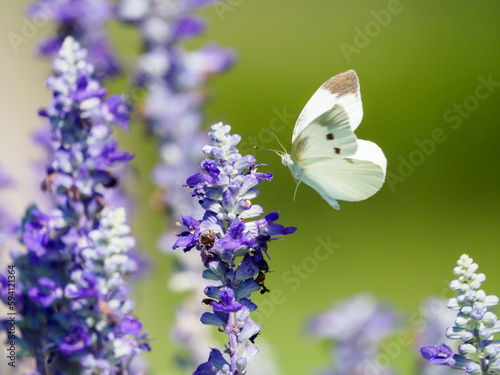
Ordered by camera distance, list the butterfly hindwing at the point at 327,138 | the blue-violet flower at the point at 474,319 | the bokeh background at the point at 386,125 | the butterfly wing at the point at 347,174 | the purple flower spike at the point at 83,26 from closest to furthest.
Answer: the blue-violet flower at the point at 474,319
the butterfly hindwing at the point at 327,138
the butterfly wing at the point at 347,174
the purple flower spike at the point at 83,26
the bokeh background at the point at 386,125

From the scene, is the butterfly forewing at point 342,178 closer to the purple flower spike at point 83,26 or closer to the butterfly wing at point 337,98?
the butterfly wing at point 337,98

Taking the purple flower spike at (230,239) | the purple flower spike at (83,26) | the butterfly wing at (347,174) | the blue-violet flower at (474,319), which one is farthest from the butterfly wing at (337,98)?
the purple flower spike at (83,26)

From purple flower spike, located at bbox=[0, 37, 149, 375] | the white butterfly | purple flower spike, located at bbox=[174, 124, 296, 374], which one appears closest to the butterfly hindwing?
the white butterfly

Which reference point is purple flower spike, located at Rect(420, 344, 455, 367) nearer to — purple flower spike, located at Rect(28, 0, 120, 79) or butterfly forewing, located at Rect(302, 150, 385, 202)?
butterfly forewing, located at Rect(302, 150, 385, 202)

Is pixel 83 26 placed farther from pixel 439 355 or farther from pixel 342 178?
pixel 439 355

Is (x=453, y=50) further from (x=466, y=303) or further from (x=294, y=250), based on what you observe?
(x=466, y=303)
